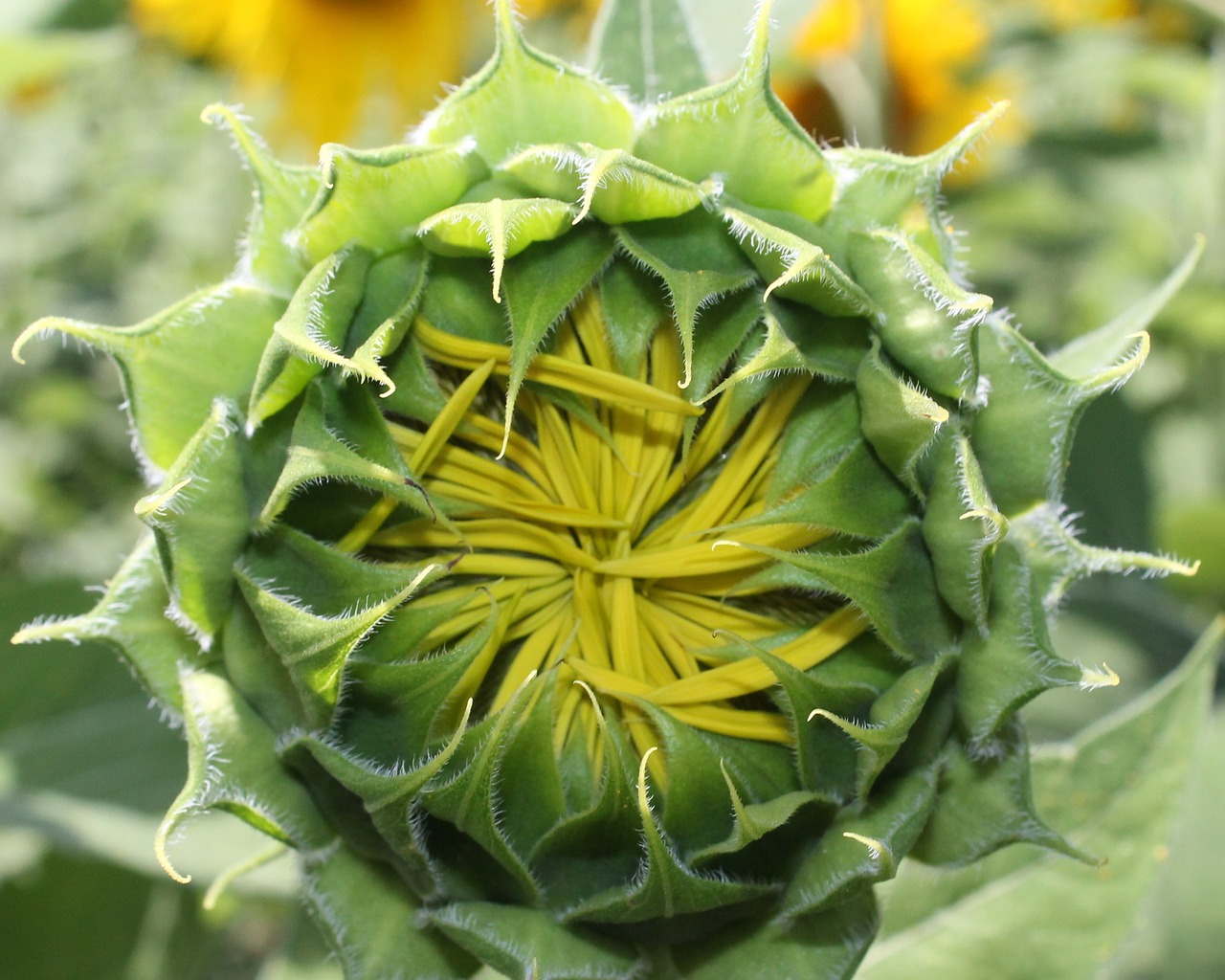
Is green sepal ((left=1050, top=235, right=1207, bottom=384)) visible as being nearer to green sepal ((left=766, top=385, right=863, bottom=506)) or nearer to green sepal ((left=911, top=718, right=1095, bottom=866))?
green sepal ((left=766, top=385, right=863, bottom=506))

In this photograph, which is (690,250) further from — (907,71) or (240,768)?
(907,71)

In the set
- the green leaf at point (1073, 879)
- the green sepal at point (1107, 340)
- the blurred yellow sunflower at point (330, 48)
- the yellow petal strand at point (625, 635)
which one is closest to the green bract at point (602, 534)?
the yellow petal strand at point (625, 635)

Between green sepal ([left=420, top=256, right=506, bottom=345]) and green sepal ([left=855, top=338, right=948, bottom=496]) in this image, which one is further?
green sepal ([left=420, top=256, right=506, bottom=345])

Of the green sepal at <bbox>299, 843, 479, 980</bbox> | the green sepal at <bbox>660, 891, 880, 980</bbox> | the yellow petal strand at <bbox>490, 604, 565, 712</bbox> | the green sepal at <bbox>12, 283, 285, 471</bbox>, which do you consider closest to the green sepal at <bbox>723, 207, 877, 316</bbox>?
the yellow petal strand at <bbox>490, 604, 565, 712</bbox>

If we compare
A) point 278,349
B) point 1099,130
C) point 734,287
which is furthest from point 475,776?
point 1099,130

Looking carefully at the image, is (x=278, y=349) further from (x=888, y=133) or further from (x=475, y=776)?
(x=888, y=133)

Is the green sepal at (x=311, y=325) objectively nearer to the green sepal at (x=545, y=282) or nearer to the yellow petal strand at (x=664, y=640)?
the green sepal at (x=545, y=282)
